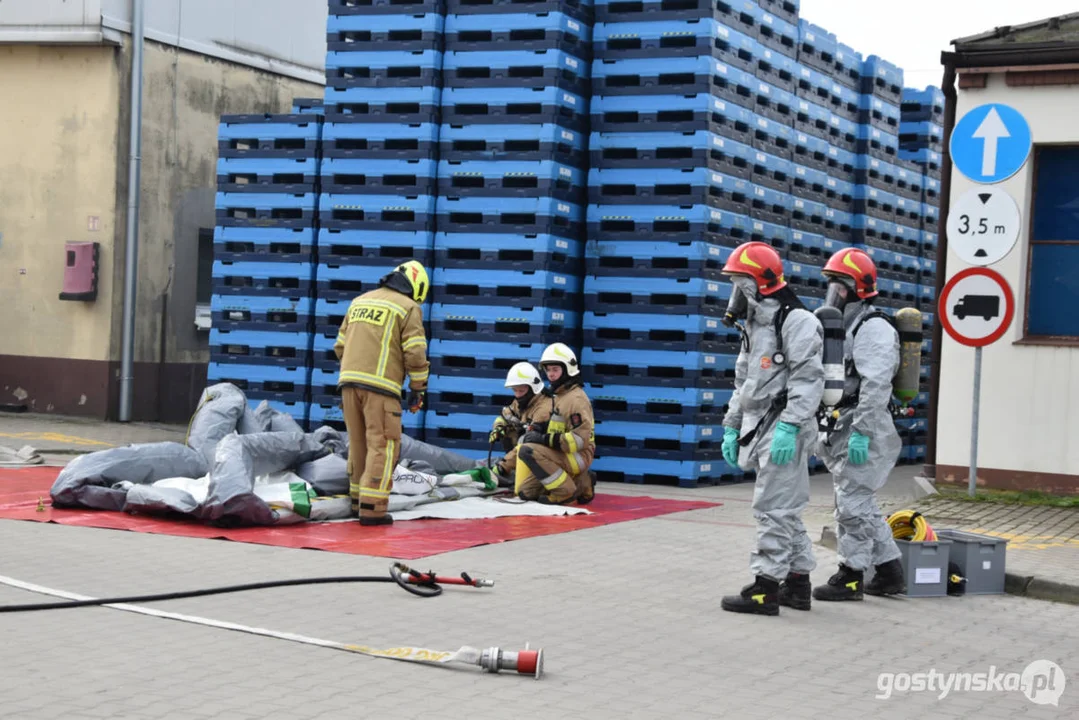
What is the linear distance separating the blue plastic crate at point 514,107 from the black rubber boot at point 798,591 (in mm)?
7488

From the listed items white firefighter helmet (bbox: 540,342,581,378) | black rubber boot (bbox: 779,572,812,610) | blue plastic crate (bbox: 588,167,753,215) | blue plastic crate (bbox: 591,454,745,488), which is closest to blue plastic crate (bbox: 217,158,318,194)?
blue plastic crate (bbox: 588,167,753,215)

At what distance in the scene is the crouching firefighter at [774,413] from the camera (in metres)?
8.45

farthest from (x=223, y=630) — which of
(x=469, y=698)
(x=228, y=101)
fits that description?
(x=228, y=101)

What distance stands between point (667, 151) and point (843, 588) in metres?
7.32

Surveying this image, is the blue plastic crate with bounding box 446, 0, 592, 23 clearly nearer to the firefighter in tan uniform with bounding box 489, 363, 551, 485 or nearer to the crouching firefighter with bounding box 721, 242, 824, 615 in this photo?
the firefighter in tan uniform with bounding box 489, 363, 551, 485

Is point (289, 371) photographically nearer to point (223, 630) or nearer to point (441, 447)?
point (441, 447)

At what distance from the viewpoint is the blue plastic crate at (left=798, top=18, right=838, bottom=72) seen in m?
17.5

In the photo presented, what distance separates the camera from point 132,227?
20453 millimetres

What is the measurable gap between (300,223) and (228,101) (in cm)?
668

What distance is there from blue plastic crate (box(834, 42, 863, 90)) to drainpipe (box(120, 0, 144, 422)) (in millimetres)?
9523

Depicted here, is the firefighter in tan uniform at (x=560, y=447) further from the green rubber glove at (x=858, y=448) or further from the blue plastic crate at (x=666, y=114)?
the green rubber glove at (x=858, y=448)

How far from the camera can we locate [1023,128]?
12.0 meters

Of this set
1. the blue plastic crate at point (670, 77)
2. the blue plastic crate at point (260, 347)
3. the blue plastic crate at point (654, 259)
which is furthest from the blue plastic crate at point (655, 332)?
the blue plastic crate at point (260, 347)

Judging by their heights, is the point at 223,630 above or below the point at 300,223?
below
